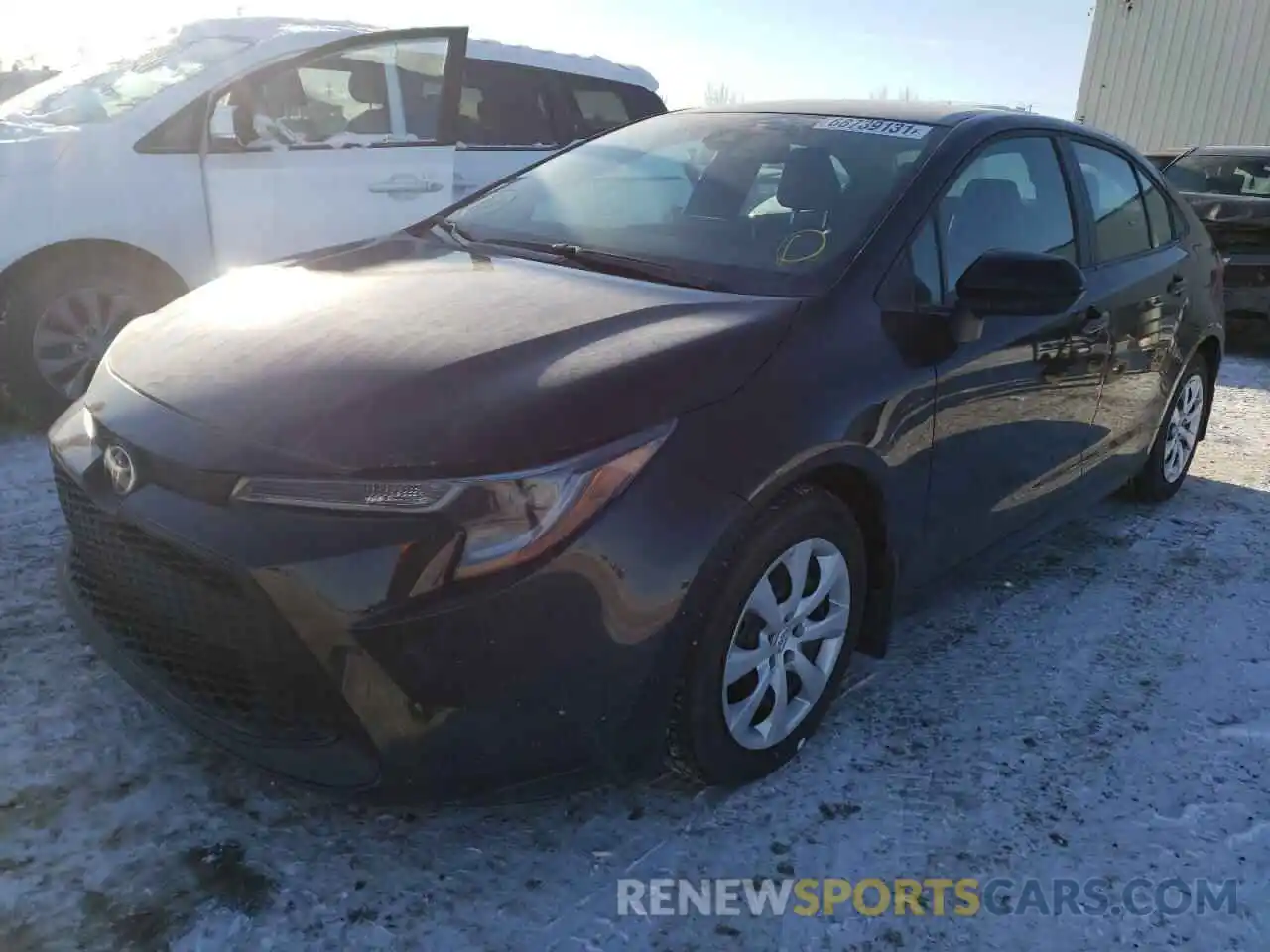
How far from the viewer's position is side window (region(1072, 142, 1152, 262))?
343 centimetres

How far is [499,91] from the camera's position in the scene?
5.86 m

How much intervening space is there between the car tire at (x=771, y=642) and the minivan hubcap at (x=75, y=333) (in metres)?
3.37

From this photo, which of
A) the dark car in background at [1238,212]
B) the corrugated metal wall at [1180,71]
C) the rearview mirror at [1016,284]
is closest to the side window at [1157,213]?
the rearview mirror at [1016,284]

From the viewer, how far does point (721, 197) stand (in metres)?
2.89

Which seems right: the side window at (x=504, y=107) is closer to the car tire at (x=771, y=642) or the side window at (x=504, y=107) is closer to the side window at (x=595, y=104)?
the side window at (x=595, y=104)

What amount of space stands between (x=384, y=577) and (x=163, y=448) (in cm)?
54

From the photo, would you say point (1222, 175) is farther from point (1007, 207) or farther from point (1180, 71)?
point (1180, 71)

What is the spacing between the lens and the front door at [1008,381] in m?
2.67

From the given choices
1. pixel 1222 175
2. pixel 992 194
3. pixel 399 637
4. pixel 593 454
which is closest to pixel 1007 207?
pixel 992 194

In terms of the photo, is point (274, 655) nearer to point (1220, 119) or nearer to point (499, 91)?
point (499, 91)

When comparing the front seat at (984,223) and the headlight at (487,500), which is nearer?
the headlight at (487,500)

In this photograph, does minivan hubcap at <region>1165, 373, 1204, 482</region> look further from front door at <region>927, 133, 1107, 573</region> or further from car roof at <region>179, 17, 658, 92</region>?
car roof at <region>179, 17, 658, 92</region>

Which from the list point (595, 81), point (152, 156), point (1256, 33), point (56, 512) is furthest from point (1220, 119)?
point (56, 512)

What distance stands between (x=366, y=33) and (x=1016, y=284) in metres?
3.66
